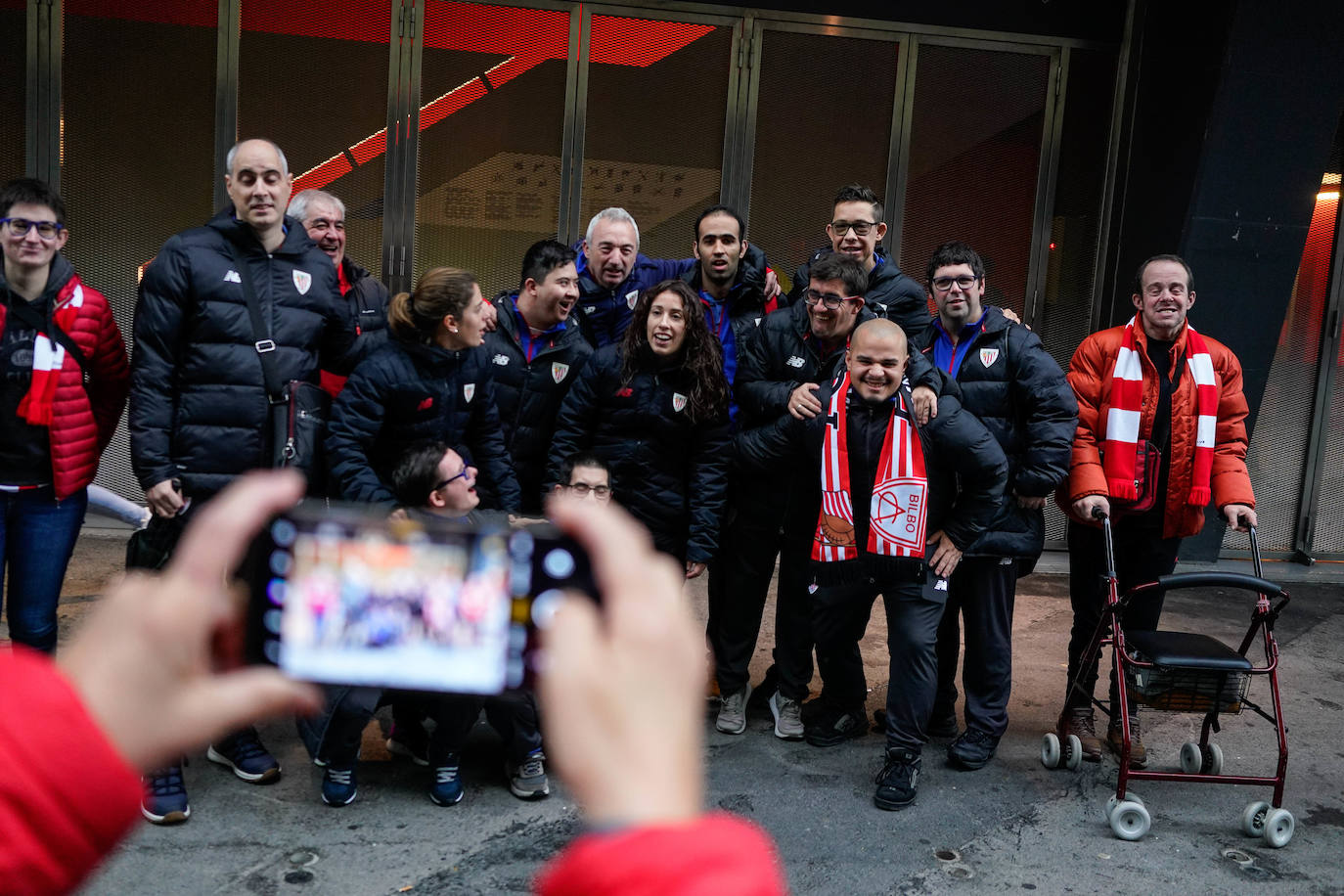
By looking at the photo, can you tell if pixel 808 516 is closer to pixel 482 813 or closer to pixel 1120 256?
pixel 482 813

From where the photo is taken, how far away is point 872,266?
5137 mm

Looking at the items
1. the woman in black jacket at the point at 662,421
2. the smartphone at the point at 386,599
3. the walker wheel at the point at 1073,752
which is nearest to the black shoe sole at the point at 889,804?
the walker wheel at the point at 1073,752

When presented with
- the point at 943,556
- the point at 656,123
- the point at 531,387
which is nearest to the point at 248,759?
the point at 531,387

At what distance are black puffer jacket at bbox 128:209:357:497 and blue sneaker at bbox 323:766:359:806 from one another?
3.44ft

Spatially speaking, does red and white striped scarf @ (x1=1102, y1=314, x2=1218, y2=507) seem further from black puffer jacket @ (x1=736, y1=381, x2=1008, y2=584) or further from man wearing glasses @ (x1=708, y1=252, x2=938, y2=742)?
man wearing glasses @ (x1=708, y1=252, x2=938, y2=742)

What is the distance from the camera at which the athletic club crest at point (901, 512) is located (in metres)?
4.26

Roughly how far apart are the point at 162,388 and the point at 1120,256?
20.7ft

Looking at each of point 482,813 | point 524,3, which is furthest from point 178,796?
point 524,3

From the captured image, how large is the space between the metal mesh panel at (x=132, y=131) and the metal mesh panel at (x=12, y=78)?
0.26 m

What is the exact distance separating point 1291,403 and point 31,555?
7964 millimetres

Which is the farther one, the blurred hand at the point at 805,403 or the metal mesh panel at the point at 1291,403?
the metal mesh panel at the point at 1291,403

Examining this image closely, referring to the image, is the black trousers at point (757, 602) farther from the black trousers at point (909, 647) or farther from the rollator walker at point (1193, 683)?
the rollator walker at point (1193, 683)

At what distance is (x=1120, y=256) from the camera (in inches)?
316

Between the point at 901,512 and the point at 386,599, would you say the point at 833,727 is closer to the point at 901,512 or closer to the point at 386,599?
the point at 901,512
